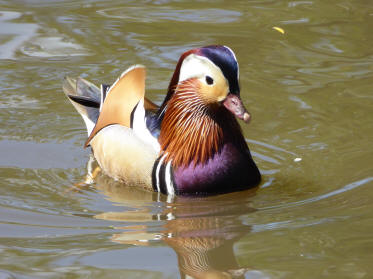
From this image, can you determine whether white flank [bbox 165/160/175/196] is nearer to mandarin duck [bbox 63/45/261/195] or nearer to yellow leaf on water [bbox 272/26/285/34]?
mandarin duck [bbox 63/45/261/195]

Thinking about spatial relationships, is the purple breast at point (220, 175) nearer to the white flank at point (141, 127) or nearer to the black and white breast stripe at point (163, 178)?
the black and white breast stripe at point (163, 178)

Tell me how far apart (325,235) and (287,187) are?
105 centimetres

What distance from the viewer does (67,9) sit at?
9508 millimetres

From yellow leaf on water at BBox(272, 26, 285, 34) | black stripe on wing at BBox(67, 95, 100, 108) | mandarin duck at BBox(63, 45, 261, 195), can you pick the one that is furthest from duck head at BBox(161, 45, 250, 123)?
yellow leaf on water at BBox(272, 26, 285, 34)

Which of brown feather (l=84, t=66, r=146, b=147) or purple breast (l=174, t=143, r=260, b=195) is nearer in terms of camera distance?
purple breast (l=174, t=143, r=260, b=195)

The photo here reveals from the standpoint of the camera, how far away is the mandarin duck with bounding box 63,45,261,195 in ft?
18.6

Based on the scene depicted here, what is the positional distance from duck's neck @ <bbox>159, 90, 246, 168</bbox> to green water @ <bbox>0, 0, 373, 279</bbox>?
0.34m

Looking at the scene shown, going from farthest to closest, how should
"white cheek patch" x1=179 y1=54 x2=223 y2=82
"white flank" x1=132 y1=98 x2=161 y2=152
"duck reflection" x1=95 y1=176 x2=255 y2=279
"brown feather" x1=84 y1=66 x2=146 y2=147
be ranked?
"brown feather" x1=84 y1=66 x2=146 y2=147
"white flank" x1=132 y1=98 x2=161 y2=152
"white cheek patch" x1=179 y1=54 x2=223 y2=82
"duck reflection" x1=95 y1=176 x2=255 y2=279

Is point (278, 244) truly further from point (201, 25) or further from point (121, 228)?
point (201, 25)

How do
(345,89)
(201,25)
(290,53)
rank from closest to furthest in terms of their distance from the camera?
(345,89) → (290,53) → (201,25)

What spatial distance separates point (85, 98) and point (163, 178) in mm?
1277

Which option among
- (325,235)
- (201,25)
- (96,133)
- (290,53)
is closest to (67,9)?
(201,25)

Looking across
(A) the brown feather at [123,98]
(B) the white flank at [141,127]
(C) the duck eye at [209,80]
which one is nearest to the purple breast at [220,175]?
(B) the white flank at [141,127]

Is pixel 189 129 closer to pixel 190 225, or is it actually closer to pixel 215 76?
pixel 215 76
